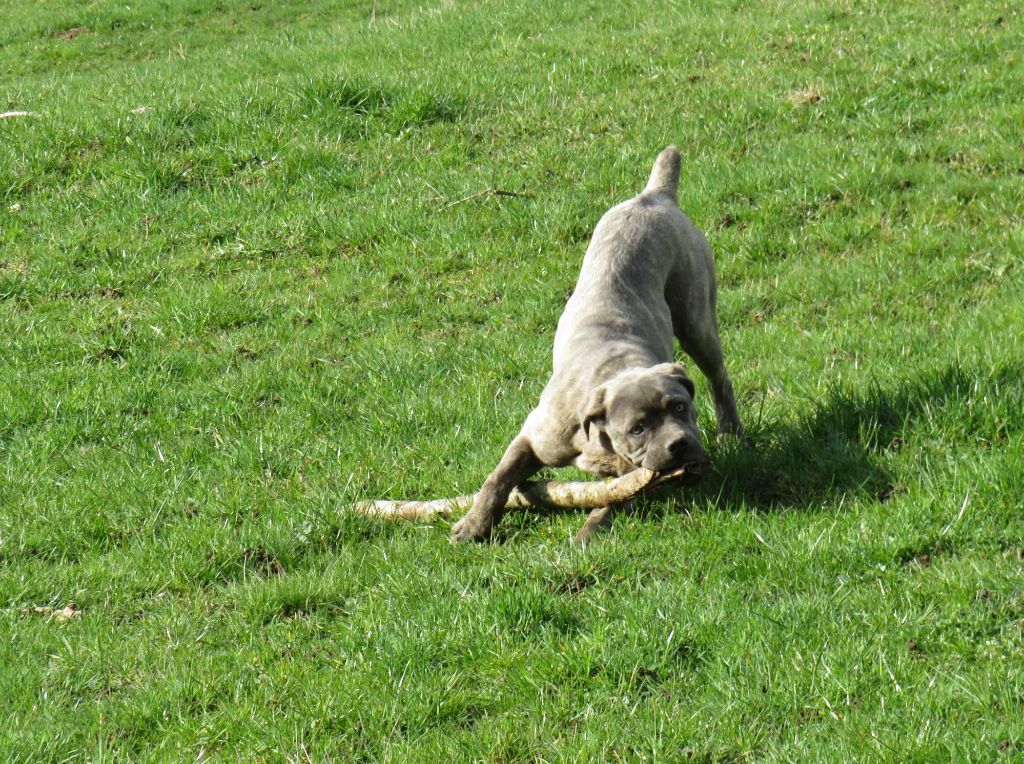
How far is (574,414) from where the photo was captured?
6.11 metres

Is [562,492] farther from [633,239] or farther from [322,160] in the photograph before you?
[322,160]

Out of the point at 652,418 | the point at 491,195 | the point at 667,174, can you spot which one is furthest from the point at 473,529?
the point at 491,195

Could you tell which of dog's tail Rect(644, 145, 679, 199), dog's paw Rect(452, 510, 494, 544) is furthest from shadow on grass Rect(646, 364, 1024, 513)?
dog's tail Rect(644, 145, 679, 199)

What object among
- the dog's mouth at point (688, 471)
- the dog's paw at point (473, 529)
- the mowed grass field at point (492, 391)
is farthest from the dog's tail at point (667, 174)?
the dog's paw at point (473, 529)

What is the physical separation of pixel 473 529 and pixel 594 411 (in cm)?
87

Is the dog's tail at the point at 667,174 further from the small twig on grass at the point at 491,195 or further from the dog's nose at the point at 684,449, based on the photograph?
the dog's nose at the point at 684,449

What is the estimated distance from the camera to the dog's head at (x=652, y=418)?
5508 millimetres

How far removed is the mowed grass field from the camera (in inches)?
182

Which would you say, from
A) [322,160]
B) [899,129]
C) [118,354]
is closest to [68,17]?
[322,160]

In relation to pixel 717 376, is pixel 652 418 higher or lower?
higher

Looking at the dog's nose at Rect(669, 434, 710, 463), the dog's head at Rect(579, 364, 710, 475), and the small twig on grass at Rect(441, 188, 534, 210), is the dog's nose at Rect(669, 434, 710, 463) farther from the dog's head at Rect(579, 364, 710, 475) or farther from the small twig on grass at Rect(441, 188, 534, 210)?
the small twig on grass at Rect(441, 188, 534, 210)

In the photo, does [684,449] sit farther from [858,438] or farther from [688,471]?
[858,438]

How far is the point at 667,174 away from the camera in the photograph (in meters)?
8.03

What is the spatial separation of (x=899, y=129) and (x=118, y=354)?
666 cm
